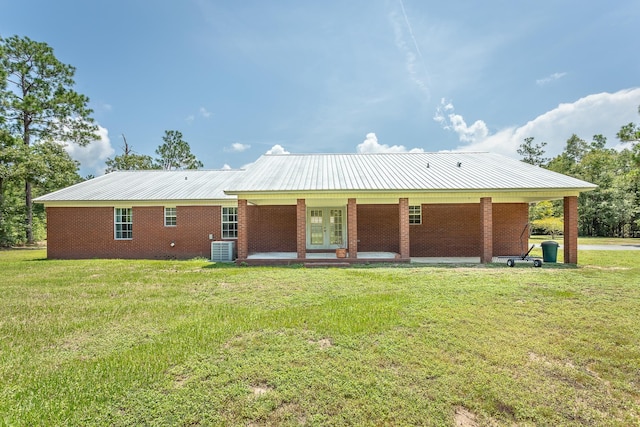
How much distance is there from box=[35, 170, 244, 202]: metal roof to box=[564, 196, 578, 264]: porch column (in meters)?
14.9

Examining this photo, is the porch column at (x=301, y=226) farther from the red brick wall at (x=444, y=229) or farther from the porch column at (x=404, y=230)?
the porch column at (x=404, y=230)

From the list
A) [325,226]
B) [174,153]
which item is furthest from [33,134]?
[325,226]

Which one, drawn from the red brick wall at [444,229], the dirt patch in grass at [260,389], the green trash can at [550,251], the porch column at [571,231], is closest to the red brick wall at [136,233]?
the red brick wall at [444,229]

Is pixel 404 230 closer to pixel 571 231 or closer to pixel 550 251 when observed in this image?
pixel 550 251

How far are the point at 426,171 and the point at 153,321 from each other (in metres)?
13.2

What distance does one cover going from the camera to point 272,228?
1551 centimetres

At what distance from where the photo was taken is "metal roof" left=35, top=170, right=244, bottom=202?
1532 cm

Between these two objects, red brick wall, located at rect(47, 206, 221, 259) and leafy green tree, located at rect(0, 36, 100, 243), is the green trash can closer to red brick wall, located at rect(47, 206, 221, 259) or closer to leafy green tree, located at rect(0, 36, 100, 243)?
red brick wall, located at rect(47, 206, 221, 259)

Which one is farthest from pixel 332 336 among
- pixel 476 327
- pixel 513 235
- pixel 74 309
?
pixel 513 235

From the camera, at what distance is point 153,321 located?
559cm

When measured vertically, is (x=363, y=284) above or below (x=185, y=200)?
below

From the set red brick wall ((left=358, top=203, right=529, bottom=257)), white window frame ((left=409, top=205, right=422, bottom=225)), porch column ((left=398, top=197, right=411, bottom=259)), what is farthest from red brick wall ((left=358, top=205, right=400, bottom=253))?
porch column ((left=398, top=197, right=411, bottom=259))

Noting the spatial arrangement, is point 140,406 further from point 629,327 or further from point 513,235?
point 513,235

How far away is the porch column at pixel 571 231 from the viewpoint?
12.0 meters
